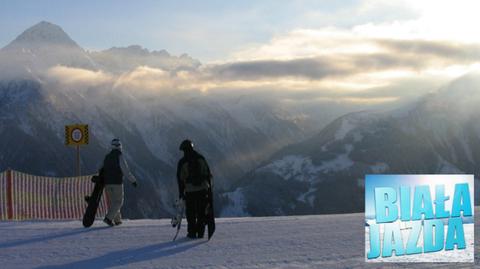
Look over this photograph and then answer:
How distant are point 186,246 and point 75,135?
424 inches

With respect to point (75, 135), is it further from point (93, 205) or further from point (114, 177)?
point (114, 177)

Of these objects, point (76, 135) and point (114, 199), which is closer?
point (114, 199)

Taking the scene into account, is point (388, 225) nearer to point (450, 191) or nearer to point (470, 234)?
point (450, 191)

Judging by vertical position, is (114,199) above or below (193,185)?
below

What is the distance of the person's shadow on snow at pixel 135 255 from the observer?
10.4 m

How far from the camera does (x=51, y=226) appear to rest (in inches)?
601

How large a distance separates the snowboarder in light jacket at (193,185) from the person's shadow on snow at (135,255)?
0.39 metres

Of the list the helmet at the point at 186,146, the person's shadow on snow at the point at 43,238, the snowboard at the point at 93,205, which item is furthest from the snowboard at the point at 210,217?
the snowboard at the point at 93,205

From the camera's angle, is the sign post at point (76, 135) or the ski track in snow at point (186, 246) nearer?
the ski track in snow at point (186, 246)

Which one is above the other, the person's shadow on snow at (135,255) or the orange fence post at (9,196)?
the orange fence post at (9,196)

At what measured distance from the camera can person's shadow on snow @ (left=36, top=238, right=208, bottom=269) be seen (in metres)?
10.4

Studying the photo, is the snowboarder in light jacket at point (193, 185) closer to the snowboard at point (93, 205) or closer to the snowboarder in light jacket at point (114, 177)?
the snowboarder in light jacket at point (114, 177)

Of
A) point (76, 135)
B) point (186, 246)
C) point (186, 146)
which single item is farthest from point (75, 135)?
point (186, 246)

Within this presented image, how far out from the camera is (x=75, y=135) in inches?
859
